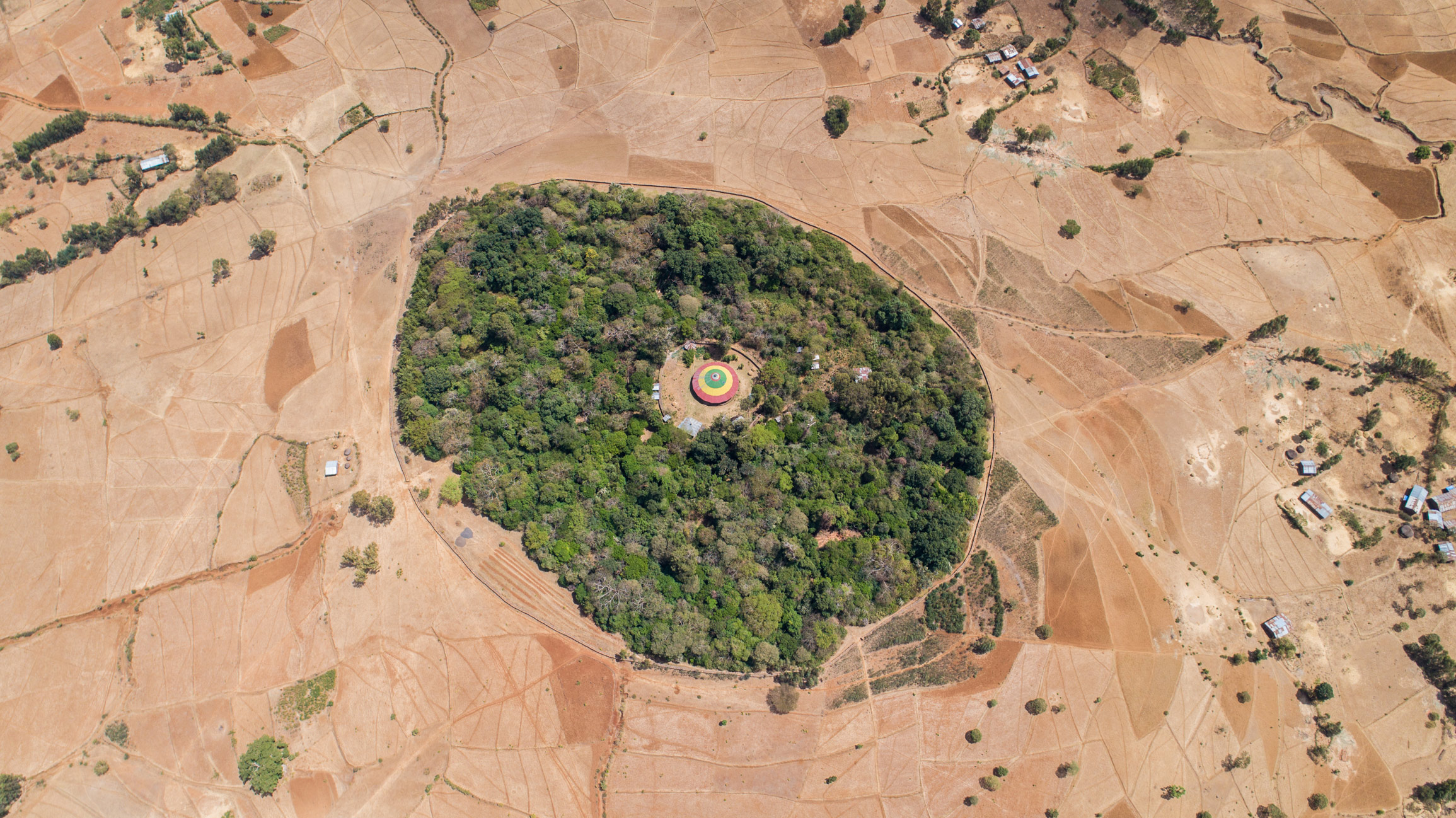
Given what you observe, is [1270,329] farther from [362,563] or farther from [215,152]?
[215,152]

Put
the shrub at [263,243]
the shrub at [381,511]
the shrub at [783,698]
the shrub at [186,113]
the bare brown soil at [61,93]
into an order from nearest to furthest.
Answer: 1. the shrub at [783,698]
2. the shrub at [381,511]
3. the shrub at [263,243]
4. the shrub at [186,113]
5. the bare brown soil at [61,93]

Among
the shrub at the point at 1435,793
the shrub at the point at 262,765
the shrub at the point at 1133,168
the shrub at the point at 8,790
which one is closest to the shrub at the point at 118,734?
the shrub at the point at 8,790

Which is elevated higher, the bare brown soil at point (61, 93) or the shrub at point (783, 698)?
the bare brown soil at point (61, 93)

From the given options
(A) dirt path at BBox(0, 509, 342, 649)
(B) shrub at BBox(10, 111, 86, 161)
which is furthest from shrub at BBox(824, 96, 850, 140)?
(B) shrub at BBox(10, 111, 86, 161)

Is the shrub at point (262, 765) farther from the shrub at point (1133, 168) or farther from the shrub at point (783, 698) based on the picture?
the shrub at point (1133, 168)

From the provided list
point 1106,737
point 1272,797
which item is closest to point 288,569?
point 1106,737

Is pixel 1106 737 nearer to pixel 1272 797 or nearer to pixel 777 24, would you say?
pixel 1272 797

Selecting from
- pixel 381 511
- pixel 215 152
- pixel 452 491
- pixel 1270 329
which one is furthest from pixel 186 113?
pixel 1270 329
